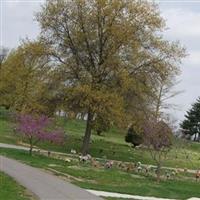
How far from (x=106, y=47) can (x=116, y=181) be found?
57.2 feet

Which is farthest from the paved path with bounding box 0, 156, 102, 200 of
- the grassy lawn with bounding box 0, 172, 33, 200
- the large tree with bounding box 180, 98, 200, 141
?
the large tree with bounding box 180, 98, 200, 141

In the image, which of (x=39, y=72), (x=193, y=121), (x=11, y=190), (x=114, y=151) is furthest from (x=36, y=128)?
(x=193, y=121)

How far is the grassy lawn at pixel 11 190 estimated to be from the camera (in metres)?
15.2

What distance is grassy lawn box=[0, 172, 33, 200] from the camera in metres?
15.2

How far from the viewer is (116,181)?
23.1m

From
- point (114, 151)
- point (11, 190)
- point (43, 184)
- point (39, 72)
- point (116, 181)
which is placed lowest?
point (11, 190)

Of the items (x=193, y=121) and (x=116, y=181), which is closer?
(x=116, y=181)

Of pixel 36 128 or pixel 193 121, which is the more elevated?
pixel 193 121

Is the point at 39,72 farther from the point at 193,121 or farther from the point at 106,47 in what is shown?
the point at 193,121

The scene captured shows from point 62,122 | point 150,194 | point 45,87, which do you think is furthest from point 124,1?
point 150,194

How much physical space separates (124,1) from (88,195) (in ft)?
77.6

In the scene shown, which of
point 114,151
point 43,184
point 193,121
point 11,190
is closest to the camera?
point 11,190

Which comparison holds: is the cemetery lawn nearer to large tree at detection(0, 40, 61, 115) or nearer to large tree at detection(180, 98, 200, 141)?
large tree at detection(0, 40, 61, 115)

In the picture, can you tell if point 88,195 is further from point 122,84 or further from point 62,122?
point 62,122
